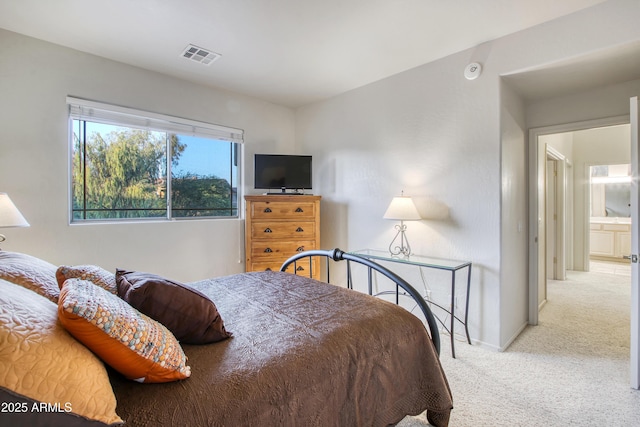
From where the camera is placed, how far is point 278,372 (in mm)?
1044

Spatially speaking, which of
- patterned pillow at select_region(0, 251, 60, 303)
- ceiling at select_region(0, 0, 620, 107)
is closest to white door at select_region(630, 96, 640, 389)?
ceiling at select_region(0, 0, 620, 107)

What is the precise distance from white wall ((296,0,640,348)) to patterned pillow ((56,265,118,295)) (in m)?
2.63

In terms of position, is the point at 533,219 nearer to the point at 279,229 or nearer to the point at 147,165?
the point at 279,229

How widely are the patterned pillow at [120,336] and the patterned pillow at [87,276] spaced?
31cm

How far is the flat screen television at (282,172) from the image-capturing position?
12.7 ft

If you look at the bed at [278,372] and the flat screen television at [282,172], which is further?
the flat screen television at [282,172]

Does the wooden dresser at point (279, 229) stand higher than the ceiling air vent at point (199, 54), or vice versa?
the ceiling air vent at point (199, 54)

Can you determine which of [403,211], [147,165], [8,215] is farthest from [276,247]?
[8,215]

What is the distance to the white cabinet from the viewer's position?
6238mm

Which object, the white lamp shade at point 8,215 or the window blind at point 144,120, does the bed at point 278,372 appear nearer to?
the white lamp shade at point 8,215

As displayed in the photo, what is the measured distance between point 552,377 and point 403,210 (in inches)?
64.7

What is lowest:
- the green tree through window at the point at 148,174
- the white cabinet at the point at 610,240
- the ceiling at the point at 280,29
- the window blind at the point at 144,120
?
the white cabinet at the point at 610,240

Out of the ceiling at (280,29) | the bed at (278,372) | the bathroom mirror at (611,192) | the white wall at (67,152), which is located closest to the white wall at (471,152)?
the ceiling at (280,29)

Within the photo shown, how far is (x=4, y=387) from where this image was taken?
622 mm
